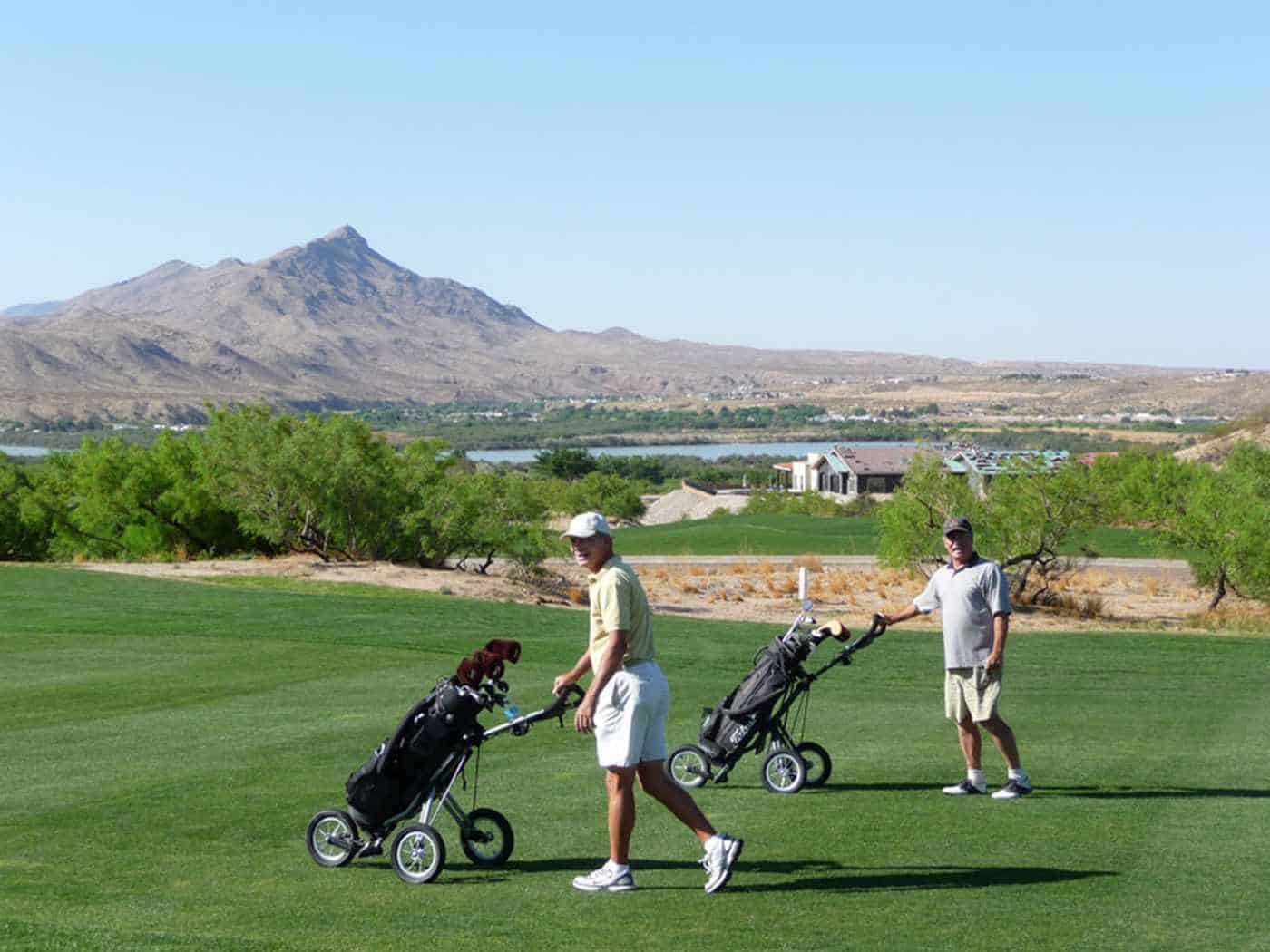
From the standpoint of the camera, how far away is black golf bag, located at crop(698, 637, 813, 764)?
1268 cm

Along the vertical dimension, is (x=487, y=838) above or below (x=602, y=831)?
above

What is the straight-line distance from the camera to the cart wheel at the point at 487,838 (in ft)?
33.7

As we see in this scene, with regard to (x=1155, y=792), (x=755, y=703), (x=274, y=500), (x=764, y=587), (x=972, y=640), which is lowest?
(x=764, y=587)

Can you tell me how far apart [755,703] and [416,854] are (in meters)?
3.57

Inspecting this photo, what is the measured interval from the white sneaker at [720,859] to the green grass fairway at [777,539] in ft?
182

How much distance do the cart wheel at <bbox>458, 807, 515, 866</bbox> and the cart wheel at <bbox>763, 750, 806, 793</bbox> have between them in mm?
2972

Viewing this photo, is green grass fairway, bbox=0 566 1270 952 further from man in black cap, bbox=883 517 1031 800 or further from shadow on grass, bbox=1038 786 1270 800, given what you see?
man in black cap, bbox=883 517 1031 800

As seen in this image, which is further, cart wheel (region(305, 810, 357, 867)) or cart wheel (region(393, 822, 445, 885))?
cart wheel (region(305, 810, 357, 867))

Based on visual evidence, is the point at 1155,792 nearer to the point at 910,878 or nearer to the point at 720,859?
the point at 910,878

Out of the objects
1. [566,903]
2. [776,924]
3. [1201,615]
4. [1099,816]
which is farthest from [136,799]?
[1201,615]

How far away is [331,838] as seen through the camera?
10375 mm

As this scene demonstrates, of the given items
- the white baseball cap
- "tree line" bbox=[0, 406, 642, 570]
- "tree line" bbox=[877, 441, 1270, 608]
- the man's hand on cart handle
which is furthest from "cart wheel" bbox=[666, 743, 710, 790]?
"tree line" bbox=[0, 406, 642, 570]

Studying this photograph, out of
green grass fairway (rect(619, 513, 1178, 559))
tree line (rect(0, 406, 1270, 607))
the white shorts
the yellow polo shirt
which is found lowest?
green grass fairway (rect(619, 513, 1178, 559))

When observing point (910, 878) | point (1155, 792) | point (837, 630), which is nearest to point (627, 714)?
point (910, 878)
